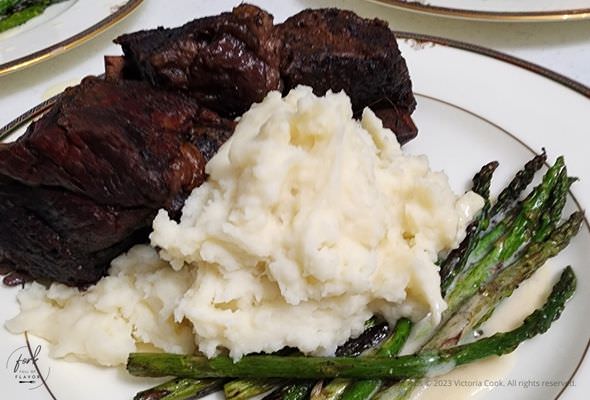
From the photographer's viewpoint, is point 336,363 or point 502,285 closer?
point 336,363

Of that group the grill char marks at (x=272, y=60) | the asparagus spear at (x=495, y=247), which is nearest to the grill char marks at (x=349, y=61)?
the grill char marks at (x=272, y=60)

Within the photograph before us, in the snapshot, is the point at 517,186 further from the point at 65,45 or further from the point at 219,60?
the point at 65,45

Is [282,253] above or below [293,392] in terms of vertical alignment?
above

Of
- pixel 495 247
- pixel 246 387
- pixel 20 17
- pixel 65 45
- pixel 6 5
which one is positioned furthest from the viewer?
pixel 6 5

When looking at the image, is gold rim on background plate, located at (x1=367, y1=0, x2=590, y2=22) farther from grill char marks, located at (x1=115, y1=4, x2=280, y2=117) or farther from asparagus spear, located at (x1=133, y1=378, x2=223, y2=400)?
asparagus spear, located at (x1=133, y1=378, x2=223, y2=400)

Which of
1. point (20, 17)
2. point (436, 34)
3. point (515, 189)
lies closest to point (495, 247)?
point (515, 189)

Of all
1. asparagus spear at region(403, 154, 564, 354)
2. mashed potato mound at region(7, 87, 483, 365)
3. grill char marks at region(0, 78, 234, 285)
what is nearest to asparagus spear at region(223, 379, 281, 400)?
mashed potato mound at region(7, 87, 483, 365)

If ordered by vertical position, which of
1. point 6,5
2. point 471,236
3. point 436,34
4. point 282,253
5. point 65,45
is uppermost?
point 6,5
